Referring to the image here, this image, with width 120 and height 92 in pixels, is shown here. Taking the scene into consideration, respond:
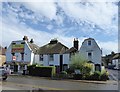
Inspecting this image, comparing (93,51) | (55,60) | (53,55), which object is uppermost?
(93,51)

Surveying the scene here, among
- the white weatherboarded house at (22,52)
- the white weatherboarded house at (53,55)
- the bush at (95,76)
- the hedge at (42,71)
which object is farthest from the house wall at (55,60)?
the bush at (95,76)

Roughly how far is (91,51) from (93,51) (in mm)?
389

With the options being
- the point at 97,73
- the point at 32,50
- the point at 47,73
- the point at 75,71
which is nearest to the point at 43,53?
the point at 32,50

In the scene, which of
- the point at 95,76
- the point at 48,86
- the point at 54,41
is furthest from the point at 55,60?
the point at 48,86

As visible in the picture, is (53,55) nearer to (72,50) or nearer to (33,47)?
(72,50)

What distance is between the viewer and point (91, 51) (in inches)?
1853

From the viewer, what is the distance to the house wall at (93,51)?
46.5 m

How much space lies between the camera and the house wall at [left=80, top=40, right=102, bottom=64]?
46531 millimetres

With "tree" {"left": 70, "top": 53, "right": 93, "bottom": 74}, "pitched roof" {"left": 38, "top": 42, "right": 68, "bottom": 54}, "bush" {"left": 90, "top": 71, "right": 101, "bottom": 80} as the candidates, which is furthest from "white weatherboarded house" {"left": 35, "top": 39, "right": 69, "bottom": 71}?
"bush" {"left": 90, "top": 71, "right": 101, "bottom": 80}

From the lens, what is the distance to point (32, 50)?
55375mm

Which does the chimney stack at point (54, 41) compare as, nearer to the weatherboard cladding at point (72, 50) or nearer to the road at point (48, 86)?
the weatherboard cladding at point (72, 50)

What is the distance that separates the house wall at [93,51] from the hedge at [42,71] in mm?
8010

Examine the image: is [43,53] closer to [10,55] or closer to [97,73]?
[10,55]

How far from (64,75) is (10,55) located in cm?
2212
